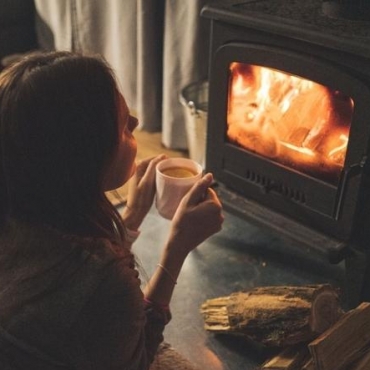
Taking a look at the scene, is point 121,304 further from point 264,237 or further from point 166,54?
point 166,54

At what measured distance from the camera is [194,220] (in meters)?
1.06

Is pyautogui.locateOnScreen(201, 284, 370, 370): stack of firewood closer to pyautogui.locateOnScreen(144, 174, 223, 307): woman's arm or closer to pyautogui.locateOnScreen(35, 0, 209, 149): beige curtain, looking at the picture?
pyautogui.locateOnScreen(144, 174, 223, 307): woman's arm

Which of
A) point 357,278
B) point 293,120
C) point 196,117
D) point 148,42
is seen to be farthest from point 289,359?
point 148,42

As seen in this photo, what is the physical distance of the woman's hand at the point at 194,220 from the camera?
3.49 ft

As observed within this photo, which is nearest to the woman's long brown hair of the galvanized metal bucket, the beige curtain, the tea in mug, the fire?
the tea in mug

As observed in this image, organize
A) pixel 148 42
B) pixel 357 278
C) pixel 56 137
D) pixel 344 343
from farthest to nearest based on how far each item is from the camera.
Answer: pixel 148 42, pixel 357 278, pixel 344 343, pixel 56 137

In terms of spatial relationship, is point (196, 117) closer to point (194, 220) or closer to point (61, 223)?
point (194, 220)

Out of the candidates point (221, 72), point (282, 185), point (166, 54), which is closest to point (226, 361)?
point (282, 185)

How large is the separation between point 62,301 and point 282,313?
0.58 metres

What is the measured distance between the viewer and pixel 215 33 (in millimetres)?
1491

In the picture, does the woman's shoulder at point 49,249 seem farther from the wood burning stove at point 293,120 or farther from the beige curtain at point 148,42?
the beige curtain at point 148,42

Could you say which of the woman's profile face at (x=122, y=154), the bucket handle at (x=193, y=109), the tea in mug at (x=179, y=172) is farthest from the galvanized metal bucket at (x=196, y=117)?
the woman's profile face at (x=122, y=154)

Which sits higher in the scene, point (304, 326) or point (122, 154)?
point (122, 154)

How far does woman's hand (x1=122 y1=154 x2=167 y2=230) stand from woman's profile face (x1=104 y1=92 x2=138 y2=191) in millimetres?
256
